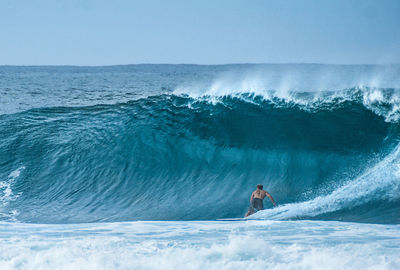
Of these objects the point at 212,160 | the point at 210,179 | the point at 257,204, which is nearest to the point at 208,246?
Answer: the point at 257,204

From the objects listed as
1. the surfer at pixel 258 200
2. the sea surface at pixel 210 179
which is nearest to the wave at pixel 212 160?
the sea surface at pixel 210 179

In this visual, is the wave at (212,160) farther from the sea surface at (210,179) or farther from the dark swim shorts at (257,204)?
the dark swim shorts at (257,204)

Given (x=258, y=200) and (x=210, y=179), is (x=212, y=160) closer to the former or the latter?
(x=210, y=179)

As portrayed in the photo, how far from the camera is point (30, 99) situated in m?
22.3

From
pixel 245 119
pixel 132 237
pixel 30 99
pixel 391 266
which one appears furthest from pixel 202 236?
pixel 30 99

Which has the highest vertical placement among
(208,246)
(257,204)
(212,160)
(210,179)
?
(212,160)

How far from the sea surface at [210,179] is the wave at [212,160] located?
3 cm

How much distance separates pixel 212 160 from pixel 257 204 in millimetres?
2488

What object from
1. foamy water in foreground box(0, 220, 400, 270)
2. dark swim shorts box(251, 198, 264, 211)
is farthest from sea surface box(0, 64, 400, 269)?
dark swim shorts box(251, 198, 264, 211)

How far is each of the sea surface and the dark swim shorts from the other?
180 mm

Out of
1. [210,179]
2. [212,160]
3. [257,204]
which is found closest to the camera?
[257,204]

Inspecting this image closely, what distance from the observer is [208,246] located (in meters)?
5.54

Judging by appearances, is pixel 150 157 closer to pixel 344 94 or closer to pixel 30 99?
pixel 344 94

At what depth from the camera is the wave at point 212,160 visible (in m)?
8.19
